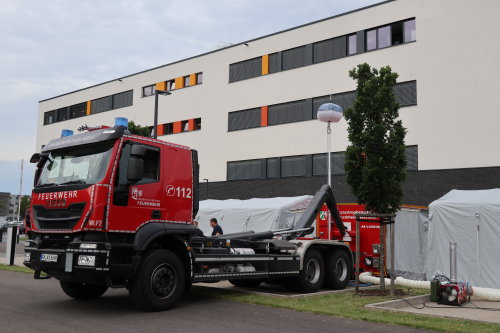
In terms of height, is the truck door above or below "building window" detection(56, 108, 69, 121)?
below

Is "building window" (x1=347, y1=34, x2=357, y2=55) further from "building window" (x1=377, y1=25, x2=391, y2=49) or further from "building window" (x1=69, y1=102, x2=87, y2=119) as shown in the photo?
"building window" (x1=69, y1=102, x2=87, y2=119)

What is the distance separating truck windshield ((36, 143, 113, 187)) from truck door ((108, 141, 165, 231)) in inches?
11.6

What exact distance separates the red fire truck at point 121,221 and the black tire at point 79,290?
0.8 inches

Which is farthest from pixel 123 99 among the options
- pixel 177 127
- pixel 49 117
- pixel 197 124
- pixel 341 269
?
pixel 341 269

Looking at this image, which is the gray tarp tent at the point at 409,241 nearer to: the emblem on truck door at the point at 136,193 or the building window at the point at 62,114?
the emblem on truck door at the point at 136,193

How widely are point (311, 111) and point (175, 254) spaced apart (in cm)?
1921

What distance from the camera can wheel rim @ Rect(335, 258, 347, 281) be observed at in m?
12.1

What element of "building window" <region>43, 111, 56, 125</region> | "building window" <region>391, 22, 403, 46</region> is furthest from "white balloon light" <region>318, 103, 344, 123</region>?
"building window" <region>43, 111, 56, 125</region>

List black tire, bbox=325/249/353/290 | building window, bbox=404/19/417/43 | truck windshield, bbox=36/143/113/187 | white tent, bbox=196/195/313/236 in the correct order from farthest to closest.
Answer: building window, bbox=404/19/417/43, white tent, bbox=196/195/313/236, black tire, bbox=325/249/353/290, truck windshield, bbox=36/143/113/187

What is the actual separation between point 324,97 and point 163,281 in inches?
771

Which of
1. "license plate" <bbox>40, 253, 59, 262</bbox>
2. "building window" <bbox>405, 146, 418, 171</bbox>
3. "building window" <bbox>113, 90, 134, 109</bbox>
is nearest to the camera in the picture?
"license plate" <bbox>40, 253, 59, 262</bbox>

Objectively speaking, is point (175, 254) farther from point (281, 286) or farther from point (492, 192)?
point (492, 192)

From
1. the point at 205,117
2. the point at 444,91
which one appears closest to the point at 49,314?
the point at 444,91

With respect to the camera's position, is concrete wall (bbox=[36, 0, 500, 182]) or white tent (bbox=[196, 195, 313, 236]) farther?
concrete wall (bbox=[36, 0, 500, 182])
